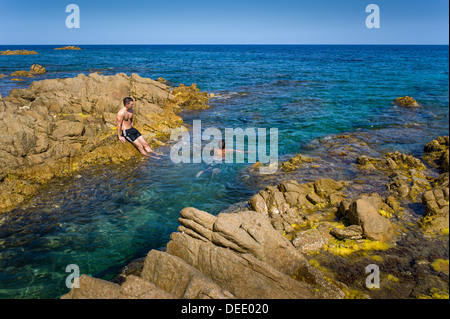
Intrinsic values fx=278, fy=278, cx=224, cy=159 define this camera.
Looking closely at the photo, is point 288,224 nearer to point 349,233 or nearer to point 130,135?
point 349,233

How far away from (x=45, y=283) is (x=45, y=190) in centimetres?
512

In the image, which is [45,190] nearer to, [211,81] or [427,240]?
[427,240]

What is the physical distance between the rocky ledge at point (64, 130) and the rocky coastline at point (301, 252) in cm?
725

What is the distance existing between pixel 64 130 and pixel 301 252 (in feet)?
40.6

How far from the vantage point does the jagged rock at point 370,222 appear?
24.8ft

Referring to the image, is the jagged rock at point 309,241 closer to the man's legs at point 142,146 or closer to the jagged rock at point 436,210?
the jagged rock at point 436,210

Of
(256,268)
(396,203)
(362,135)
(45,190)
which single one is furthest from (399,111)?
(45,190)

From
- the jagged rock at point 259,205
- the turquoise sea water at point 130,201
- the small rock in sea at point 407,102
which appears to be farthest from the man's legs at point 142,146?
the small rock in sea at point 407,102

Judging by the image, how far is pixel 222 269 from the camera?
5.82 metres

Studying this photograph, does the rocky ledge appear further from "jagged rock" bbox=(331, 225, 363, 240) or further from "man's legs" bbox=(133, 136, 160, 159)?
"jagged rock" bbox=(331, 225, 363, 240)

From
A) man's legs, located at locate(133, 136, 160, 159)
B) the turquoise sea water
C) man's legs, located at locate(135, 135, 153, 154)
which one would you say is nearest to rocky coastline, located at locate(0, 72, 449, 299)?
man's legs, located at locate(133, 136, 160, 159)

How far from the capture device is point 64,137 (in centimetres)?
1355

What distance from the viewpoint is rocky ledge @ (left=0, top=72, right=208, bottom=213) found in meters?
11.4

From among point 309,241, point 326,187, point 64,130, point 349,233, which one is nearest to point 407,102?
point 326,187
